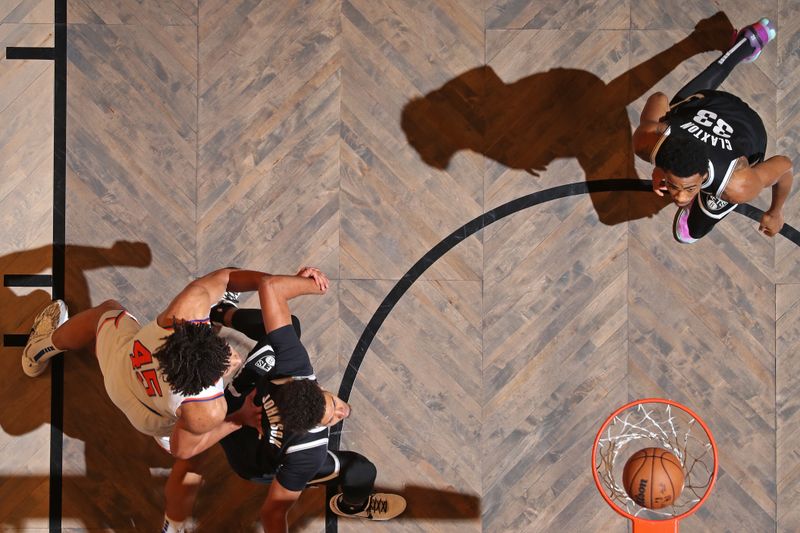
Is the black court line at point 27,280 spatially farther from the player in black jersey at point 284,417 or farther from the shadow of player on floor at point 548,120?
the shadow of player on floor at point 548,120

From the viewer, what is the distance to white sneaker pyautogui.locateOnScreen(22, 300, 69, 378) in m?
3.94

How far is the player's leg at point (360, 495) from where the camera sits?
3803mm

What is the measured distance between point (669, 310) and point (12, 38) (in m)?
4.26

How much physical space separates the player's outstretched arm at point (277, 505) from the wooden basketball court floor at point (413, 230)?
2.14 feet

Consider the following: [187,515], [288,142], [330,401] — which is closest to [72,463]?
[187,515]

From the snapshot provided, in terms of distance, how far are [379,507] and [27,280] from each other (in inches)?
98.3

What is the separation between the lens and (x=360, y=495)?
12.7ft

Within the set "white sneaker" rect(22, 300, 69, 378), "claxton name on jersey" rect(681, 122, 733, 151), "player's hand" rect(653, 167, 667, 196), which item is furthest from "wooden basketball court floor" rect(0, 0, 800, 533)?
"claxton name on jersey" rect(681, 122, 733, 151)

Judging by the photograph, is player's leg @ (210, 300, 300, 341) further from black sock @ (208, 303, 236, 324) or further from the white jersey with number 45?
the white jersey with number 45

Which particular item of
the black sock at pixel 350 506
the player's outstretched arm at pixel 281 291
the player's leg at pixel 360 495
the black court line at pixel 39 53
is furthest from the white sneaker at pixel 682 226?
the black court line at pixel 39 53

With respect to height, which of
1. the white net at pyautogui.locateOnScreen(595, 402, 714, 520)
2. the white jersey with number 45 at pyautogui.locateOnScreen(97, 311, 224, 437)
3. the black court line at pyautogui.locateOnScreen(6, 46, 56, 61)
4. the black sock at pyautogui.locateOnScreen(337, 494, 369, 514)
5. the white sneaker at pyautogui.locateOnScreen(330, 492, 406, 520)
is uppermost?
the black court line at pyautogui.locateOnScreen(6, 46, 56, 61)

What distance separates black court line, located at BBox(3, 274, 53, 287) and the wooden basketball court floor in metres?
0.04

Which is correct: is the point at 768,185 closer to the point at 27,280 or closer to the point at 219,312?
the point at 219,312

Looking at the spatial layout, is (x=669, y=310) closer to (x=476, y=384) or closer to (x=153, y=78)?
(x=476, y=384)
